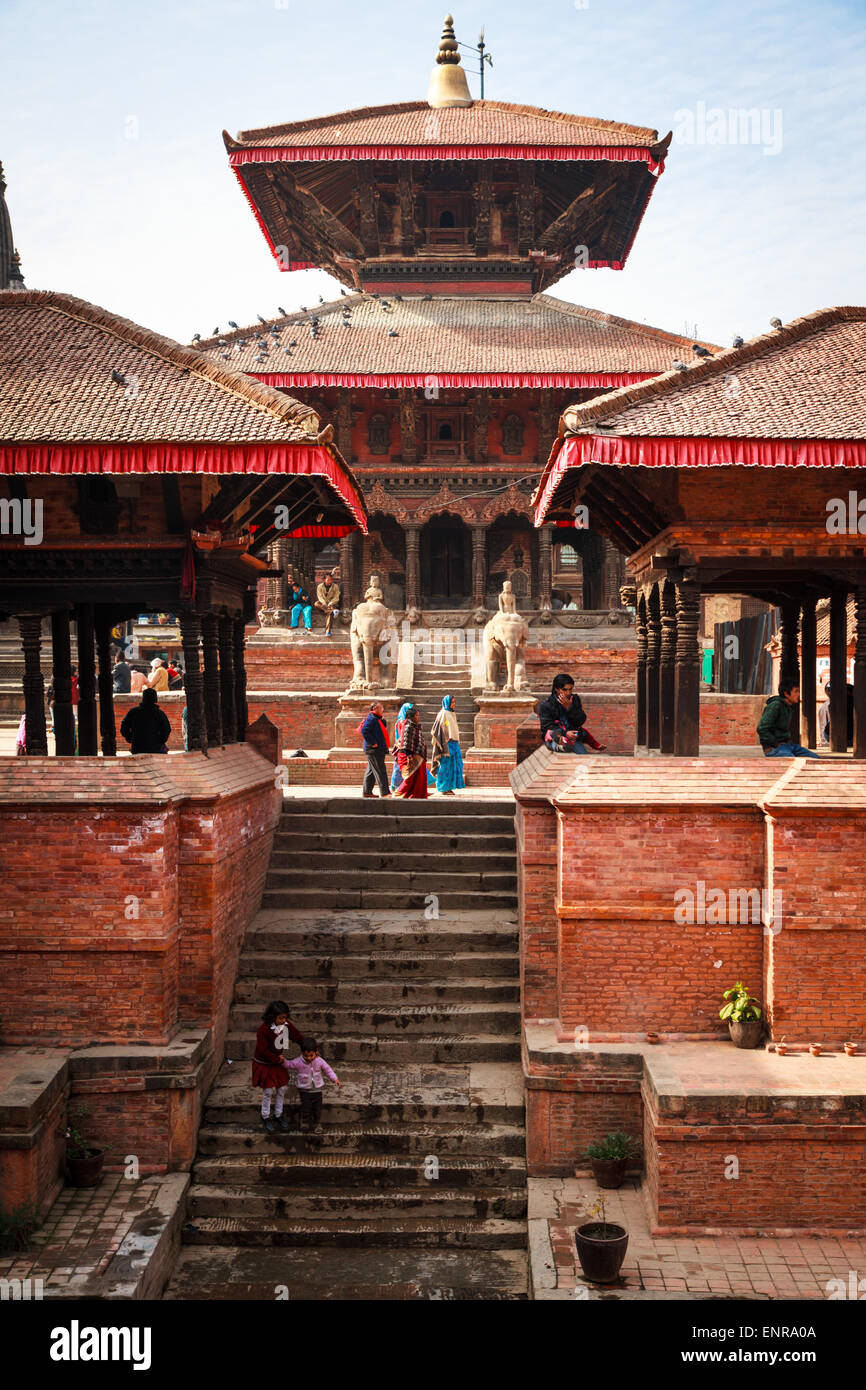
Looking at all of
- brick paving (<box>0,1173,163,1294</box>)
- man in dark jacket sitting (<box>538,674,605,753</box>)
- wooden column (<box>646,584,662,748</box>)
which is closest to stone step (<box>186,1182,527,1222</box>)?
brick paving (<box>0,1173,163,1294</box>)

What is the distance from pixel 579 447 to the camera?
30.5ft

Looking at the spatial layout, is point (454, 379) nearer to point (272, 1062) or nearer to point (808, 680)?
point (808, 680)

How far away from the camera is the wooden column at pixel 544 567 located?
26.3 metres

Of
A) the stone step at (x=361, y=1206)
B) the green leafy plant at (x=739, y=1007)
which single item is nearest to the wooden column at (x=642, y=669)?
the green leafy plant at (x=739, y=1007)

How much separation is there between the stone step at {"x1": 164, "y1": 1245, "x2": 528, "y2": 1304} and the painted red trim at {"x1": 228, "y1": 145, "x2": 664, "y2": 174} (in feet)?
79.0

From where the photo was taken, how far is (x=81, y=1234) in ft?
26.1

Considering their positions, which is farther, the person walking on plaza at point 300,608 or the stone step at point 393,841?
the person walking on plaza at point 300,608

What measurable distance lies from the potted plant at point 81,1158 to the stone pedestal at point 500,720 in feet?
33.9

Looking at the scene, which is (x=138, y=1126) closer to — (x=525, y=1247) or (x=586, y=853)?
(x=525, y=1247)

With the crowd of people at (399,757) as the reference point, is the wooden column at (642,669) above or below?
above

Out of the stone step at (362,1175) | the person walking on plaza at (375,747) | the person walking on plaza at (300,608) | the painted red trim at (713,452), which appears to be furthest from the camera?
the person walking on plaza at (300,608)

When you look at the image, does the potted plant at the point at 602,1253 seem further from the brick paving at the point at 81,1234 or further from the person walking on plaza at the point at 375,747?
the person walking on plaza at the point at 375,747

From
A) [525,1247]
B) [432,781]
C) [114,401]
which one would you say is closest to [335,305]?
[432,781]
